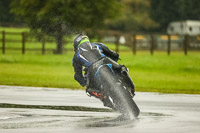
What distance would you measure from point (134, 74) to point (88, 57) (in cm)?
1413

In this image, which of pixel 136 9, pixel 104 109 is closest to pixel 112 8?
pixel 104 109

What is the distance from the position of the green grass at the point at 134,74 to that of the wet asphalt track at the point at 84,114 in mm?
3104

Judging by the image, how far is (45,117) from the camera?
9.86m

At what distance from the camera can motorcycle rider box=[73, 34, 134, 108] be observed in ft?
31.7

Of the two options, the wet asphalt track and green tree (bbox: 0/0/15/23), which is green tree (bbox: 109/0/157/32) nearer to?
green tree (bbox: 0/0/15/23)

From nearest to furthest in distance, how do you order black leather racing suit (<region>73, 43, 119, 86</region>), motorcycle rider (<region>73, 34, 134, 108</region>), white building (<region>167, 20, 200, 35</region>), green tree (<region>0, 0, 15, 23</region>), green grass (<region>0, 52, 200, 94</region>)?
motorcycle rider (<region>73, 34, 134, 108</region>), black leather racing suit (<region>73, 43, 119, 86</region>), green grass (<region>0, 52, 200, 94</region>), green tree (<region>0, 0, 15, 23</region>), white building (<region>167, 20, 200, 35</region>)

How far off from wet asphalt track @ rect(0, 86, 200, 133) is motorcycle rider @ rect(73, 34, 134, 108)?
0.50 metres

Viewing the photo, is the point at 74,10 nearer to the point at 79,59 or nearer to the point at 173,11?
the point at 79,59

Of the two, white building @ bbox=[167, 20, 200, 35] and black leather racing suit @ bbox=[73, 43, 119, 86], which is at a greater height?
black leather racing suit @ bbox=[73, 43, 119, 86]

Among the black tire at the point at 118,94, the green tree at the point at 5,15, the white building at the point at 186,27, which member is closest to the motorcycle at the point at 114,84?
the black tire at the point at 118,94

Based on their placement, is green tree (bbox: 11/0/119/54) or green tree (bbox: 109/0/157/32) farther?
green tree (bbox: 109/0/157/32)

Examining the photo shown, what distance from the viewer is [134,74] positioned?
936 inches

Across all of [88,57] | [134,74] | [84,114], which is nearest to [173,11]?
[134,74]

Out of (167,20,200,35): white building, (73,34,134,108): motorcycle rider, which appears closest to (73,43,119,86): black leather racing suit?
(73,34,134,108): motorcycle rider
